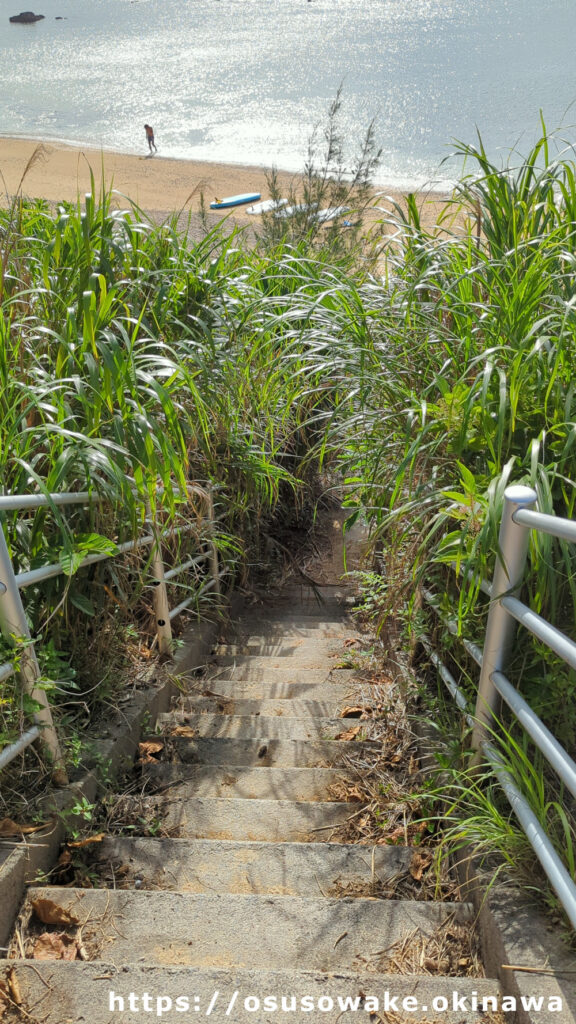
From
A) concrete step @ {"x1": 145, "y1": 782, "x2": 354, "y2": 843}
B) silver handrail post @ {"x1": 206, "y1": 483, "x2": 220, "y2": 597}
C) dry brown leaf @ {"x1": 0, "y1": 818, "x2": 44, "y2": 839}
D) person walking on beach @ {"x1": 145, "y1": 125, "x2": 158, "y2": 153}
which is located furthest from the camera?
person walking on beach @ {"x1": 145, "y1": 125, "x2": 158, "y2": 153}

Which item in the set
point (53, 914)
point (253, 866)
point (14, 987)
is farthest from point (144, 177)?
point (14, 987)

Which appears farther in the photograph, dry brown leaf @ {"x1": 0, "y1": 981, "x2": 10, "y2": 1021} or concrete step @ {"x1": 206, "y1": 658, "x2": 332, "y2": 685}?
concrete step @ {"x1": 206, "y1": 658, "x2": 332, "y2": 685}

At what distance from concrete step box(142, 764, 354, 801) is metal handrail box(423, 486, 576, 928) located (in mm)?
585

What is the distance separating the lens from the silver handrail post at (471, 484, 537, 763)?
1.61m

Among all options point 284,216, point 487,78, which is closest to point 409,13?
point 487,78

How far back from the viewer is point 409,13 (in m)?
48.1

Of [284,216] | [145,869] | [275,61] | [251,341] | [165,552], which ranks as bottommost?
[145,869]

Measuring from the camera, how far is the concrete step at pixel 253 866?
195cm

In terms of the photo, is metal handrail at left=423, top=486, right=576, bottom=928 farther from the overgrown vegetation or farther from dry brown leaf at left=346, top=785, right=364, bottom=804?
dry brown leaf at left=346, top=785, right=364, bottom=804

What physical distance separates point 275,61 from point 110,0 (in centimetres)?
2737

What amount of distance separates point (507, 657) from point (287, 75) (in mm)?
38166

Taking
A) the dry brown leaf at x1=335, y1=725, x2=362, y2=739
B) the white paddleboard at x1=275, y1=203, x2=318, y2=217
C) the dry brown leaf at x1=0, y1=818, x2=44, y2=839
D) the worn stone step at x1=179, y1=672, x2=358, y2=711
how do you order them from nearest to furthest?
the dry brown leaf at x1=0, y1=818, x2=44, y2=839
the dry brown leaf at x1=335, y1=725, x2=362, y2=739
the worn stone step at x1=179, y1=672, x2=358, y2=711
the white paddleboard at x1=275, y1=203, x2=318, y2=217

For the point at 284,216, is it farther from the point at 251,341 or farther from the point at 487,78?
the point at 487,78

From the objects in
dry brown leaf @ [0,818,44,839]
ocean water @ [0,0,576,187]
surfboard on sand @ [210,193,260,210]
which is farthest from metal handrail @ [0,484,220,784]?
ocean water @ [0,0,576,187]
